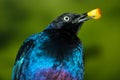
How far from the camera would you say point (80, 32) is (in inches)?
384

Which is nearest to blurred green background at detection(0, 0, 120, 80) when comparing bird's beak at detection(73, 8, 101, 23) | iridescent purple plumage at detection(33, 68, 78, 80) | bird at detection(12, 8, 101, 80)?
bird's beak at detection(73, 8, 101, 23)

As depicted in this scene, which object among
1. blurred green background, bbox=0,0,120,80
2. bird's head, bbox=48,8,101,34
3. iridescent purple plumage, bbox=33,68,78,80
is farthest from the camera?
blurred green background, bbox=0,0,120,80

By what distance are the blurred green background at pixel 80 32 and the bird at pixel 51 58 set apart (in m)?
4.17

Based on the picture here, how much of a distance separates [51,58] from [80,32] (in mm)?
4771

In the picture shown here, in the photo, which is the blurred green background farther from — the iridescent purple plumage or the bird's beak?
the iridescent purple plumage

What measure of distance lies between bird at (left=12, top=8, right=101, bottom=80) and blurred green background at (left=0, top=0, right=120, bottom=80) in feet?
13.7

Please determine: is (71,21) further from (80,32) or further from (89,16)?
(80,32)

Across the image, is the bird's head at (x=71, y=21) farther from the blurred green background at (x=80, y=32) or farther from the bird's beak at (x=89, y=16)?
the blurred green background at (x=80, y=32)

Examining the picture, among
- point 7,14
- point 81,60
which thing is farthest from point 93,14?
point 7,14

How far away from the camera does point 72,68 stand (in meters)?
4.97

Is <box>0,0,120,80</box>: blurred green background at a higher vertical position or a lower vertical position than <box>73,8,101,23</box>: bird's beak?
higher

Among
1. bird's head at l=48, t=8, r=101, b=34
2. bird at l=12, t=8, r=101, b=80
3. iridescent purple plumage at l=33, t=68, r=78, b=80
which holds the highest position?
bird's head at l=48, t=8, r=101, b=34

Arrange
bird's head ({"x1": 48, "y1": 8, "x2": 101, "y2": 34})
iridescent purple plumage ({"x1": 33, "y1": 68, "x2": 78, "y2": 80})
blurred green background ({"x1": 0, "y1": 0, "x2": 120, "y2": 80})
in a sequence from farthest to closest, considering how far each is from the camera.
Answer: blurred green background ({"x1": 0, "y1": 0, "x2": 120, "y2": 80})
bird's head ({"x1": 48, "y1": 8, "x2": 101, "y2": 34})
iridescent purple plumage ({"x1": 33, "y1": 68, "x2": 78, "y2": 80})

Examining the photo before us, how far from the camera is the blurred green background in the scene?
31.7 ft
